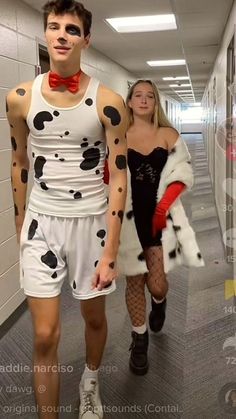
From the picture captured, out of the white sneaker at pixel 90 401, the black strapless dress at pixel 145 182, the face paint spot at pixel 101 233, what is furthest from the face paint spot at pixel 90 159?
the white sneaker at pixel 90 401

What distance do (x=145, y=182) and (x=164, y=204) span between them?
0.14 meters

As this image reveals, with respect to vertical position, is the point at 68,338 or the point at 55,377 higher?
the point at 55,377

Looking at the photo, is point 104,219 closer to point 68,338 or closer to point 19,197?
point 19,197

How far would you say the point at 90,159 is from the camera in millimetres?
1441

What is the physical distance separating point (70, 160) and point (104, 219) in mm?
255

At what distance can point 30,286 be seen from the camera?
4.77ft

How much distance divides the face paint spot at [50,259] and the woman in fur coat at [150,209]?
0.59 m

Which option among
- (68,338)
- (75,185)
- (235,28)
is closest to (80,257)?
(75,185)

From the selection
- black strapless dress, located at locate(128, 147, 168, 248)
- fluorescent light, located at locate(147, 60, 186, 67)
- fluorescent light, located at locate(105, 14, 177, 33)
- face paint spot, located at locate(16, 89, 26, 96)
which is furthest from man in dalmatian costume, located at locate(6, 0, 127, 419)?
fluorescent light, located at locate(147, 60, 186, 67)

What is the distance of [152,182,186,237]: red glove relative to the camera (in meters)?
1.96

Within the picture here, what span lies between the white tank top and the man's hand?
0.58 feet

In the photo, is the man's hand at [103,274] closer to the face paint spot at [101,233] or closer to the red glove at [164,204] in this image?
the face paint spot at [101,233]

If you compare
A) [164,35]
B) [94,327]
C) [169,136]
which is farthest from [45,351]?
[164,35]

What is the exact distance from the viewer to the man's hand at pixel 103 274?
1.45 m
